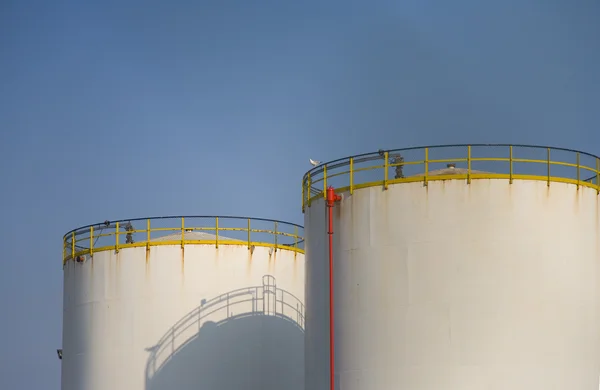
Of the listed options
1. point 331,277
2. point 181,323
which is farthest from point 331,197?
point 181,323

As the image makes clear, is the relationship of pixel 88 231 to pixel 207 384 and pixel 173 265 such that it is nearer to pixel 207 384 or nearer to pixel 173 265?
pixel 173 265

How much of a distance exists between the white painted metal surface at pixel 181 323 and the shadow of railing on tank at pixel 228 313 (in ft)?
0.09

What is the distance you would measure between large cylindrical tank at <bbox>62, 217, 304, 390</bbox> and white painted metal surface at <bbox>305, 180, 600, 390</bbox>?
8674mm

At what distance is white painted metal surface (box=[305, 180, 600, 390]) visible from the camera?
2334 centimetres

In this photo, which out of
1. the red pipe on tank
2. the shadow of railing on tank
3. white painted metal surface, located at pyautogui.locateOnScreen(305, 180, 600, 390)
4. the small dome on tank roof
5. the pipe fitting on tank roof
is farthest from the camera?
the shadow of railing on tank

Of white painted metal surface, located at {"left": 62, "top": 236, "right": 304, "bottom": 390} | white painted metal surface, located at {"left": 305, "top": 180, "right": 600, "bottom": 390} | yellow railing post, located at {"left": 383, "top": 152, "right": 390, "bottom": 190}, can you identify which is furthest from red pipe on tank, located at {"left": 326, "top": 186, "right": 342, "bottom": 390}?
white painted metal surface, located at {"left": 62, "top": 236, "right": 304, "bottom": 390}

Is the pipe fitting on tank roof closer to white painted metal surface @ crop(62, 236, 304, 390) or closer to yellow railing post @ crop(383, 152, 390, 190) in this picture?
yellow railing post @ crop(383, 152, 390, 190)

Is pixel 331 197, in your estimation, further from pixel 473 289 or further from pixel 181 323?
pixel 181 323

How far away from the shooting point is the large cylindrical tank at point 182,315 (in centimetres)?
3259

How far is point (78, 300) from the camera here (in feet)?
111

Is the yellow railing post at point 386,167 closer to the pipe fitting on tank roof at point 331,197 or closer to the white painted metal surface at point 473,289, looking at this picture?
the white painted metal surface at point 473,289

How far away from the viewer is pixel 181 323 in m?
32.7

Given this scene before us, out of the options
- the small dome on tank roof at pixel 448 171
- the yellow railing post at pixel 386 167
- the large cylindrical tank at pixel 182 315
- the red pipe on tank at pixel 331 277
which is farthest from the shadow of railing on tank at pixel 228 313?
the small dome on tank roof at pixel 448 171

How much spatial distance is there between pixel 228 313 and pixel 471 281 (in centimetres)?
1117
